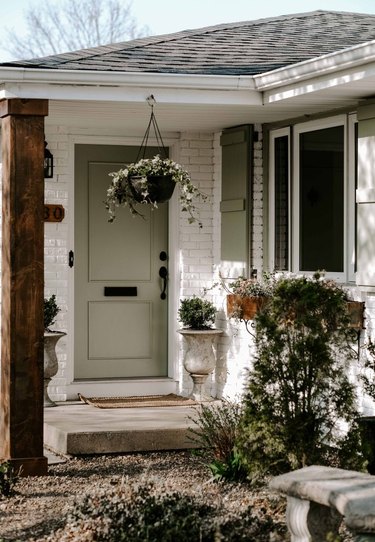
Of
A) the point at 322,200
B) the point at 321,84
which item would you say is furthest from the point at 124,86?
the point at 322,200

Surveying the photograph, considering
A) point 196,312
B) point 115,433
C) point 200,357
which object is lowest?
point 115,433

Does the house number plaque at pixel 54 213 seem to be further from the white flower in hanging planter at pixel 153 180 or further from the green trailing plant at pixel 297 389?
the green trailing plant at pixel 297 389

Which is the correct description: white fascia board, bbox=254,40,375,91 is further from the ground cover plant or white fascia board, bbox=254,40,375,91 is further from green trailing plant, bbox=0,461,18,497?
green trailing plant, bbox=0,461,18,497

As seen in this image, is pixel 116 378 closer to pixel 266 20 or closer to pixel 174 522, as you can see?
pixel 266 20

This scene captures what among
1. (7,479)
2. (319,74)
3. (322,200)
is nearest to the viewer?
(7,479)

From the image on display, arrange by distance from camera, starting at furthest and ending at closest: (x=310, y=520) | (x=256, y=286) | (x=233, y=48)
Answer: (x=233, y=48)
(x=256, y=286)
(x=310, y=520)

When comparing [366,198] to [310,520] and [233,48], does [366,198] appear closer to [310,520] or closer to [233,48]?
[233,48]

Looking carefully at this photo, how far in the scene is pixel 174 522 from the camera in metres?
Answer: 5.97

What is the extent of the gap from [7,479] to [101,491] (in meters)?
1.25

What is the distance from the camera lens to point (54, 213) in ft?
36.2

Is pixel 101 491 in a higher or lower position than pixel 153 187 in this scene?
lower

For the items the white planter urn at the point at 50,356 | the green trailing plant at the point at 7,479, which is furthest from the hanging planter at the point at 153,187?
the green trailing plant at the point at 7,479

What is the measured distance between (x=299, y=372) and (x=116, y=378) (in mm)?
4700

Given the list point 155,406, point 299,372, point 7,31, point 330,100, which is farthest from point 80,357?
point 7,31
